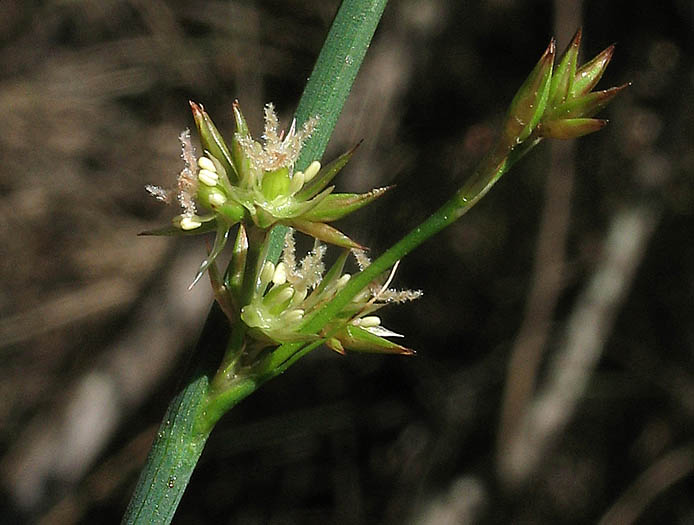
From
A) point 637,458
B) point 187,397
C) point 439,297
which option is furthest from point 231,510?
point 187,397

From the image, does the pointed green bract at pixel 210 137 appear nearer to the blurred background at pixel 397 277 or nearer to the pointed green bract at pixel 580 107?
the pointed green bract at pixel 580 107

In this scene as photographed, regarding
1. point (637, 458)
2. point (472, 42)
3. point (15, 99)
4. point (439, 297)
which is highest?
point (15, 99)

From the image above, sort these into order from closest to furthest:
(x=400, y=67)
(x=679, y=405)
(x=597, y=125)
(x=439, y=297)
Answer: (x=597, y=125)
(x=400, y=67)
(x=679, y=405)
(x=439, y=297)

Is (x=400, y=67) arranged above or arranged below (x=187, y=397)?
below

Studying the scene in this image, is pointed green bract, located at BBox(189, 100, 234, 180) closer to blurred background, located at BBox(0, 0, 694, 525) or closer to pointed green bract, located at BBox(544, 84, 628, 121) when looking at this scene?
pointed green bract, located at BBox(544, 84, 628, 121)

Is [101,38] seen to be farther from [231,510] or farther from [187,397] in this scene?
[187,397]

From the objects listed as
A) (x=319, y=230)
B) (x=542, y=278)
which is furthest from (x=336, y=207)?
(x=542, y=278)

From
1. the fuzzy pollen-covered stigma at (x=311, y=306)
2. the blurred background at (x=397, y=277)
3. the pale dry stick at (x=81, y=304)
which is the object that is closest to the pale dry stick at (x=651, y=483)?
the blurred background at (x=397, y=277)

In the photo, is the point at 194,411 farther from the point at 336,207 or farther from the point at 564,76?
the point at 564,76

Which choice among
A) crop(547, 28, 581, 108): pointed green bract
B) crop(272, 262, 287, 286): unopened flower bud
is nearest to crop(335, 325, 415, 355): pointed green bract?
crop(272, 262, 287, 286): unopened flower bud
